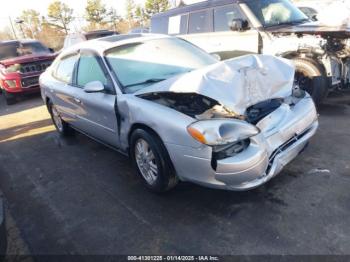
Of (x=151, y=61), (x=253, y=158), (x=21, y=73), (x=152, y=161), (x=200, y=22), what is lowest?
(x=21, y=73)

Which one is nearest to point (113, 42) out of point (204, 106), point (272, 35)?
point (204, 106)

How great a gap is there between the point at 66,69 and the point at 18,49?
6.97m

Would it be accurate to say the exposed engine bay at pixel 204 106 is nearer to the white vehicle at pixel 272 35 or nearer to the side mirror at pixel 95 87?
the side mirror at pixel 95 87

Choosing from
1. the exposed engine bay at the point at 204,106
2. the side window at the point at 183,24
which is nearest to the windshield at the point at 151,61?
the exposed engine bay at the point at 204,106

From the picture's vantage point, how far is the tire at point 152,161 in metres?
3.01

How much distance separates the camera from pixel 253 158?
Answer: 2.57 meters

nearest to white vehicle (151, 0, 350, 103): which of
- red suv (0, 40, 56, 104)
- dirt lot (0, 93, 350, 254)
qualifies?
dirt lot (0, 93, 350, 254)

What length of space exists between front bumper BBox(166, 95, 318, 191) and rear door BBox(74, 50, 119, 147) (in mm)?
1112

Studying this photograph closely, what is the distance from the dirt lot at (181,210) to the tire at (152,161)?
0.64 ft

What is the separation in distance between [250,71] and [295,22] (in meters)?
3.57

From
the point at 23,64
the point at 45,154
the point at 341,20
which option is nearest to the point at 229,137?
the point at 45,154

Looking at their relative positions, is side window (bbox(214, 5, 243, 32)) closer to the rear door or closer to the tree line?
the rear door

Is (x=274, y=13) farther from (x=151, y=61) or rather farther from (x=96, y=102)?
(x=96, y=102)

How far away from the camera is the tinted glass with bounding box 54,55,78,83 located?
4.62 m
